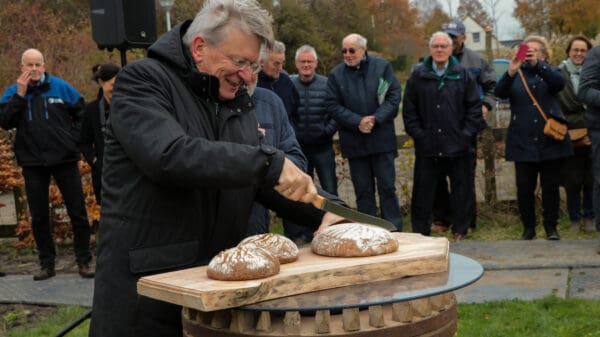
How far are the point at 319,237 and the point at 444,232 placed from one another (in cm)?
685

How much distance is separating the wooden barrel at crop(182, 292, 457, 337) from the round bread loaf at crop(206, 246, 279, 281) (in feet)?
0.39

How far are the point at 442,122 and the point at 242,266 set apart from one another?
6.43 m

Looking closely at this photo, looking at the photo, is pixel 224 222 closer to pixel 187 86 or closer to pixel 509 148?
pixel 187 86

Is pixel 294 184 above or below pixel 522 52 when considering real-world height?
below

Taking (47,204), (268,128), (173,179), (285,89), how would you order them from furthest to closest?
(285,89)
(47,204)
(268,128)
(173,179)

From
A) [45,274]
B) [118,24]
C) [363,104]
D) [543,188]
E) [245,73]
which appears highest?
[118,24]

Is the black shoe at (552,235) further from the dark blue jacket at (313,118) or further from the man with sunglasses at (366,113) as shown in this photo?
the dark blue jacket at (313,118)

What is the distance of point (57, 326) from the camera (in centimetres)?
680

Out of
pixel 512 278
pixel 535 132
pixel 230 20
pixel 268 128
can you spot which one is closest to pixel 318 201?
pixel 230 20

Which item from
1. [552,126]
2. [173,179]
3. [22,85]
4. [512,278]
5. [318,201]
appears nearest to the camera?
[173,179]

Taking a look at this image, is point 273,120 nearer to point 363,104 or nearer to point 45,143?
point 363,104

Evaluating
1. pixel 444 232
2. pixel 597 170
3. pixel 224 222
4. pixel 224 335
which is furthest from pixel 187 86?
A: pixel 444 232

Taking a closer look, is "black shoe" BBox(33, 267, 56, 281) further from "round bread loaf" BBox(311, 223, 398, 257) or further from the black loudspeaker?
"round bread loaf" BBox(311, 223, 398, 257)

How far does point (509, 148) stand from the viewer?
9.12 m
